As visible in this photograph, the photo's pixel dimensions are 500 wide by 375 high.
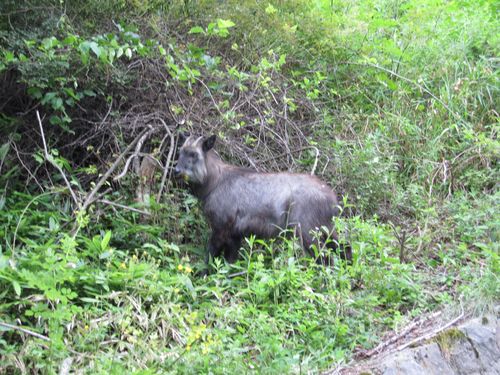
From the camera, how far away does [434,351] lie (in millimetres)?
5414

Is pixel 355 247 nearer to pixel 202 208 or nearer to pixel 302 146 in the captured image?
pixel 202 208

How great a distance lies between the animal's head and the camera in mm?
7500

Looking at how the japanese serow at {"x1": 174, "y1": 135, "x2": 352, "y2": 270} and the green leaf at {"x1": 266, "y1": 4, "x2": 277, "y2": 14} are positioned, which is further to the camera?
the green leaf at {"x1": 266, "y1": 4, "x2": 277, "y2": 14}

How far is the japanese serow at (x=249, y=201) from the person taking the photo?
7168mm

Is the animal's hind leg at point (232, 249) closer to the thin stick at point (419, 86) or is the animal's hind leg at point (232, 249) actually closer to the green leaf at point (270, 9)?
the green leaf at point (270, 9)

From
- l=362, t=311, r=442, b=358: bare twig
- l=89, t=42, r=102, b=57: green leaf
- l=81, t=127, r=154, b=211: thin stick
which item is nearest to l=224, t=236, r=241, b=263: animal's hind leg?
l=81, t=127, r=154, b=211: thin stick

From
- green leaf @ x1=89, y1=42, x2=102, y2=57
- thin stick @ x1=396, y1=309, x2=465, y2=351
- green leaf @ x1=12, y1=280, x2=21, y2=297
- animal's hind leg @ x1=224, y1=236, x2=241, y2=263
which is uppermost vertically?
green leaf @ x1=89, y1=42, x2=102, y2=57

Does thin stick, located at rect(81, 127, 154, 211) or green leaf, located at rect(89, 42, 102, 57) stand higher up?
green leaf, located at rect(89, 42, 102, 57)

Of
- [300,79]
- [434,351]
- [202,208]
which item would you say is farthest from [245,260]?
[300,79]

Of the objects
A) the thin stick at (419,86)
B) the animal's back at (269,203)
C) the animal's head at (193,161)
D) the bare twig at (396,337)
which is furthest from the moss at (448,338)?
the thin stick at (419,86)

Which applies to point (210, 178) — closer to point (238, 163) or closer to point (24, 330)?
point (238, 163)

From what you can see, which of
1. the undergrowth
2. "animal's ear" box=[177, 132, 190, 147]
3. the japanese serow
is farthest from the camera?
"animal's ear" box=[177, 132, 190, 147]

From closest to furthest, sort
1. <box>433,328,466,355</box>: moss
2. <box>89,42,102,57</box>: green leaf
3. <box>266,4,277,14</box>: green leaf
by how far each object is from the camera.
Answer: <box>433,328,466,355</box>: moss → <box>89,42,102,57</box>: green leaf → <box>266,4,277,14</box>: green leaf

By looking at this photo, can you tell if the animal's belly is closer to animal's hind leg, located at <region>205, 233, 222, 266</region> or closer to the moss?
animal's hind leg, located at <region>205, 233, 222, 266</region>
